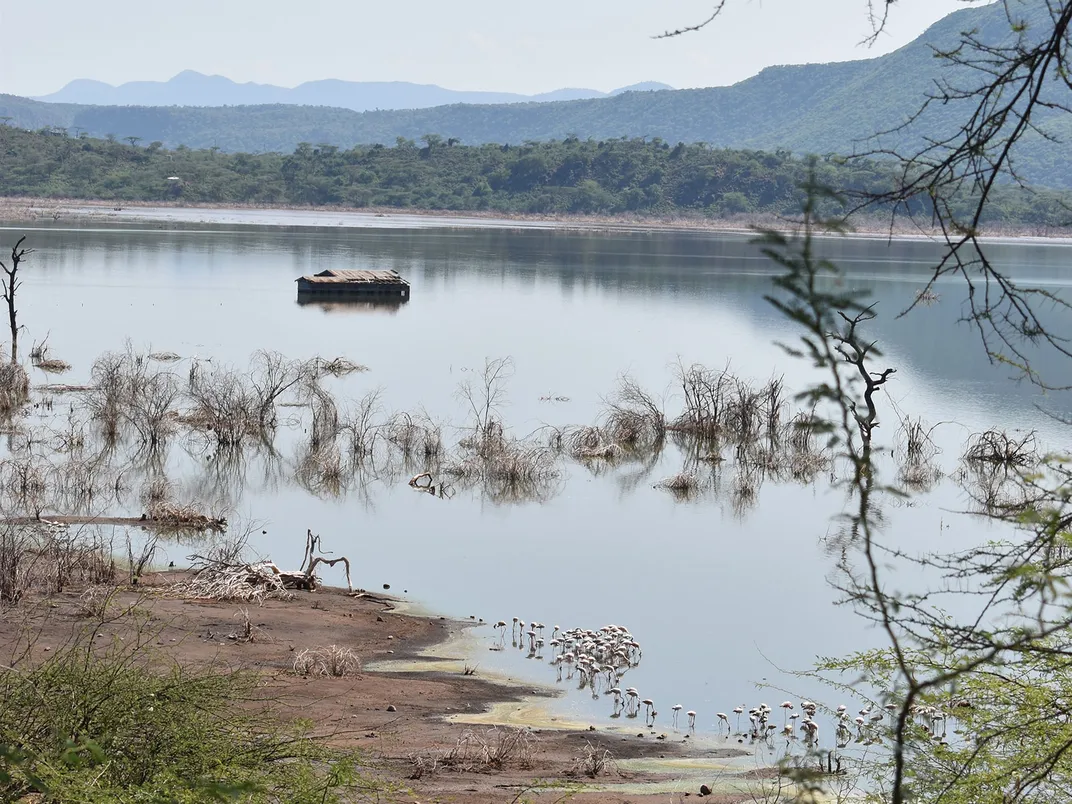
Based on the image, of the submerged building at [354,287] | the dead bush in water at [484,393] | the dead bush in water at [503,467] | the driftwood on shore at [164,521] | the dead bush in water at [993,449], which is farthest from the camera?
the submerged building at [354,287]

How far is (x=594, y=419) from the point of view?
29.5 meters

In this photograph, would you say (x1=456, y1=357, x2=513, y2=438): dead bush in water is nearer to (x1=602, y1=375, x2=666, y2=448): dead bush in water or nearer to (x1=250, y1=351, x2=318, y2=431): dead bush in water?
(x1=602, y1=375, x2=666, y2=448): dead bush in water

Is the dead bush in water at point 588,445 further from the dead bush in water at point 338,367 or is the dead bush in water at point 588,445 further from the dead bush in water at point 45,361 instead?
the dead bush in water at point 45,361

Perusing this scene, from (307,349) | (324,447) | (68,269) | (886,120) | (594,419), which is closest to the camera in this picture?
(324,447)

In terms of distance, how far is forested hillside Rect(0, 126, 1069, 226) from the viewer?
12650 centimetres

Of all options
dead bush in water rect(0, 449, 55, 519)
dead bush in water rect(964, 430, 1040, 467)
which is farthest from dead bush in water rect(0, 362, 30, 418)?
dead bush in water rect(964, 430, 1040, 467)

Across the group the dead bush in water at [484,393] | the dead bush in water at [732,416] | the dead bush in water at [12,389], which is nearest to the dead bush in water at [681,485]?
the dead bush in water at [732,416]

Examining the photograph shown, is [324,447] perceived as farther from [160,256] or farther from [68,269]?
[160,256]

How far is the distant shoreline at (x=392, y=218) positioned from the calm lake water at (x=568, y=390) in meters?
22.4

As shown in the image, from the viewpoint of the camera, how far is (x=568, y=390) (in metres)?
34.0

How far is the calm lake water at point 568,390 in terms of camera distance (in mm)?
16047

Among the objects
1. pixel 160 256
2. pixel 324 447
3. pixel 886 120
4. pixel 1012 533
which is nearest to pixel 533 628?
pixel 1012 533

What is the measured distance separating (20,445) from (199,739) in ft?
59.0

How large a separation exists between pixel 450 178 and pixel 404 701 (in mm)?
133675
